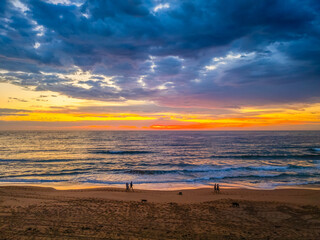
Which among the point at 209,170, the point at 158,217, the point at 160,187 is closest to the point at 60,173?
the point at 160,187

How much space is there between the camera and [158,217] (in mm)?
10141

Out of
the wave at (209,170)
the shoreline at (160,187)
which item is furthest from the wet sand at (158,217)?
the wave at (209,170)

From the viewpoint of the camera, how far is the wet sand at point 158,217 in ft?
26.7

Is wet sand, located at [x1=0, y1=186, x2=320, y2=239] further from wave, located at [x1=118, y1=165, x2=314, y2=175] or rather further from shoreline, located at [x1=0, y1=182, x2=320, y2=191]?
wave, located at [x1=118, y1=165, x2=314, y2=175]

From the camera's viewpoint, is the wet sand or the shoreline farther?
the shoreline

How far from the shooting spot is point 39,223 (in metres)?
9.09

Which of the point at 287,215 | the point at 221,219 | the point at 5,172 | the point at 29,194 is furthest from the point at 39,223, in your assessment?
the point at 5,172

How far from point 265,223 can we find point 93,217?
887 cm

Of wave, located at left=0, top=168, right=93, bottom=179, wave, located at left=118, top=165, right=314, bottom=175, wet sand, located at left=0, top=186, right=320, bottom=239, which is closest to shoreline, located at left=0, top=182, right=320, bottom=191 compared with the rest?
wet sand, located at left=0, top=186, right=320, bottom=239

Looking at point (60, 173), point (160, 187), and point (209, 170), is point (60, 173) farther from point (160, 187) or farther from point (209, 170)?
point (209, 170)

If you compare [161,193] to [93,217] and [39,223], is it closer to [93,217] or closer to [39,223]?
[93,217]

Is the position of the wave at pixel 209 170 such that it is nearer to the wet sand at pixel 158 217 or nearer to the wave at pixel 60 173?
the wave at pixel 60 173

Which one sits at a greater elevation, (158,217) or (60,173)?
(158,217)

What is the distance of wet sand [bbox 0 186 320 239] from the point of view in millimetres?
8141
